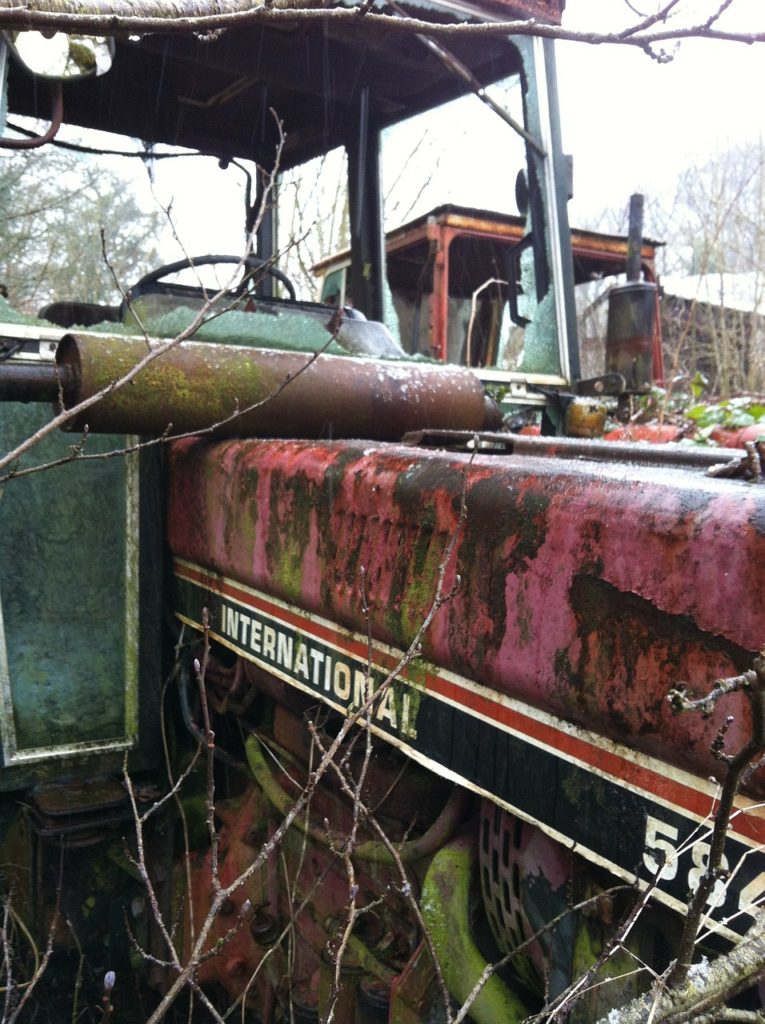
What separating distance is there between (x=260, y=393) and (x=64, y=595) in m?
0.67

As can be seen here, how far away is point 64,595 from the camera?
2098 mm

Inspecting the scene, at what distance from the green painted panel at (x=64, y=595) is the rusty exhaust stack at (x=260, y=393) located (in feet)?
1.12

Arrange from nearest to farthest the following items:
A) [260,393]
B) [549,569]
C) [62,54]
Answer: [549,569] < [260,393] < [62,54]

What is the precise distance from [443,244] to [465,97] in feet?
14.2

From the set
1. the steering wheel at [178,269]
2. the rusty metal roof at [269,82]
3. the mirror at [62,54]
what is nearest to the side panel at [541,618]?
the steering wheel at [178,269]

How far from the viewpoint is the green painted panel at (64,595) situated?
204cm

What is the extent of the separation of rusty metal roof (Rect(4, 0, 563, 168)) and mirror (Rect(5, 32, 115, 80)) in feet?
0.15

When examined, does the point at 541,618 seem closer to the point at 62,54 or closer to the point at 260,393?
the point at 260,393

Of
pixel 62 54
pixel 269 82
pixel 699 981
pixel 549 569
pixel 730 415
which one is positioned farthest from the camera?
pixel 730 415

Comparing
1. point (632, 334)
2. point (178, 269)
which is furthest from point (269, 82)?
point (632, 334)

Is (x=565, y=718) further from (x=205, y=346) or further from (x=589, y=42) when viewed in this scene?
(x=205, y=346)

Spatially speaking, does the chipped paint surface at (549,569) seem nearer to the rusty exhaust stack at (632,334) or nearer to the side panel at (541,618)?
the side panel at (541,618)

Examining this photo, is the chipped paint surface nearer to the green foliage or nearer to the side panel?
the side panel

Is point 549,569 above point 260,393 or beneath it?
beneath
